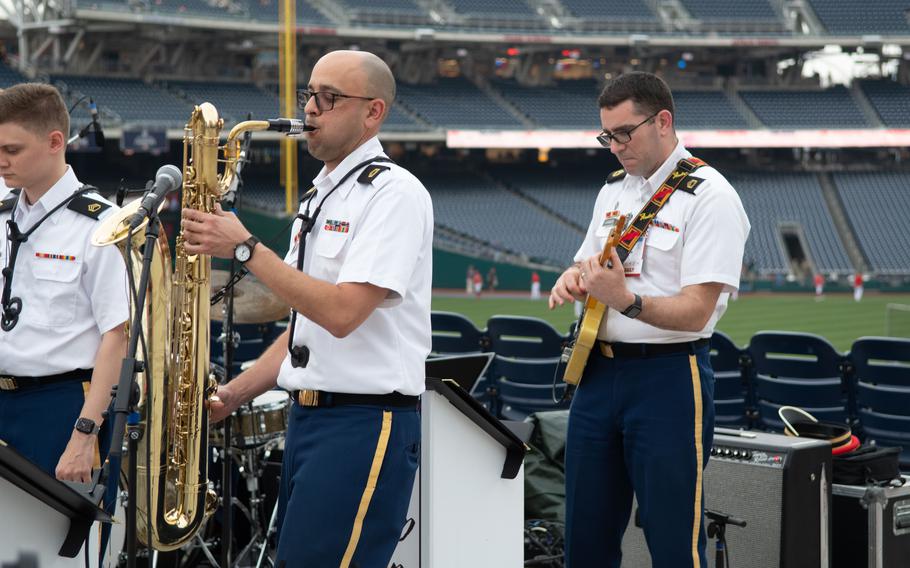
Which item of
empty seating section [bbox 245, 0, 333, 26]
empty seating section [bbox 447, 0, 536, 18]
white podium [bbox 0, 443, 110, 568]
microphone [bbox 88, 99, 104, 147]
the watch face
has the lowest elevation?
white podium [bbox 0, 443, 110, 568]

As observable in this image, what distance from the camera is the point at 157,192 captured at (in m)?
2.69

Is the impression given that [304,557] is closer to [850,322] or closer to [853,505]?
[853,505]

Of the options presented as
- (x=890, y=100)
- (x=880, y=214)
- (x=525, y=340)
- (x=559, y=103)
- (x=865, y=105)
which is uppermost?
(x=890, y=100)

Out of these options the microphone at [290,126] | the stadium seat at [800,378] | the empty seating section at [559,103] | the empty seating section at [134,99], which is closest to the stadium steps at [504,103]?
the empty seating section at [559,103]

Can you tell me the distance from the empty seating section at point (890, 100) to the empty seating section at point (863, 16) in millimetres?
2715

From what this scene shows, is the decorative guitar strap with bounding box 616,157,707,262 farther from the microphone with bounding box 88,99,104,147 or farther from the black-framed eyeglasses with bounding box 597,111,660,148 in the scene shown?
the microphone with bounding box 88,99,104,147

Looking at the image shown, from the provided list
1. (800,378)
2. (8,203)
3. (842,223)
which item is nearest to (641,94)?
(8,203)

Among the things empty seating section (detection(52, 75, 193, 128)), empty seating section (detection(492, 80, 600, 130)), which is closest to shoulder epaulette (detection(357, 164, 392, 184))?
empty seating section (detection(52, 75, 193, 128))

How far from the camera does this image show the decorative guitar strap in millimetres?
3586

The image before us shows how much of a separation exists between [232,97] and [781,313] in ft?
64.8

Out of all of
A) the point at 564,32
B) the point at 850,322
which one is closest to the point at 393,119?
the point at 564,32

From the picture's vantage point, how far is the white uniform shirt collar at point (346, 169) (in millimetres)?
2857

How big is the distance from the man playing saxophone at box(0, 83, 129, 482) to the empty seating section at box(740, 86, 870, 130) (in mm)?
38682

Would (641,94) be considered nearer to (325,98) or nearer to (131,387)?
(325,98)
